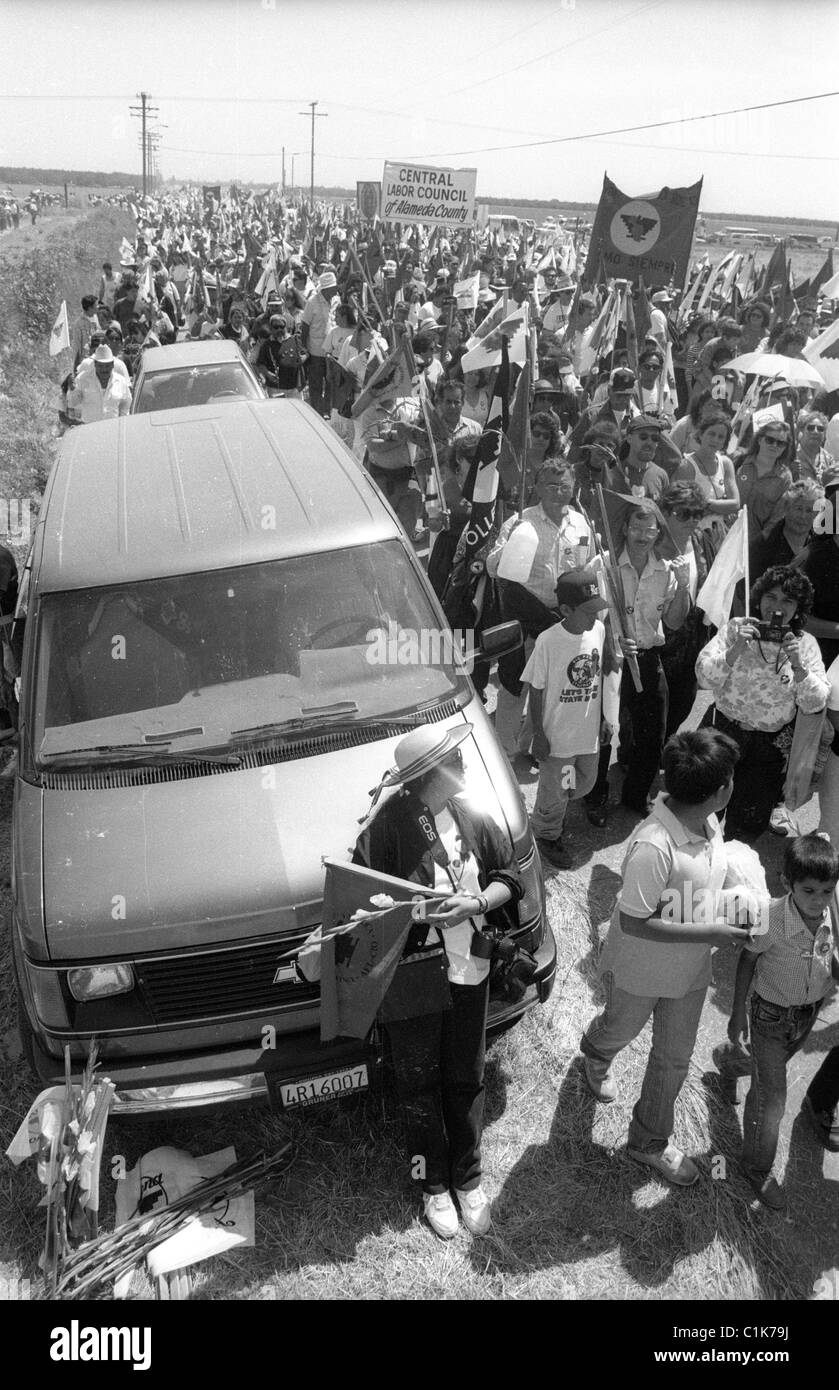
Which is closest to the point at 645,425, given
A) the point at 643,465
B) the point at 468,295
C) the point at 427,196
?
the point at 643,465

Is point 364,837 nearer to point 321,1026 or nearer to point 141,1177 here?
point 321,1026

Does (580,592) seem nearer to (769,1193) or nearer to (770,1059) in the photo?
(770,1059)

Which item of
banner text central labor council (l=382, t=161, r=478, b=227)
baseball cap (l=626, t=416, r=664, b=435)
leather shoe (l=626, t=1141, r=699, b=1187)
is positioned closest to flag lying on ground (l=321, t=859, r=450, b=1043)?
leather shoe (l=626, t=1141, r=699, b=1187)

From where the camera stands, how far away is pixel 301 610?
3877 millimetres

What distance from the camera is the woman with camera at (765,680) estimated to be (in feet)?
14.5

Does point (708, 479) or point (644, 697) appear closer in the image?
point (644, 697)

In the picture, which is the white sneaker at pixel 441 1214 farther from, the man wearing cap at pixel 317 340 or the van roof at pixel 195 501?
the man wearing cap at pixel 317 340

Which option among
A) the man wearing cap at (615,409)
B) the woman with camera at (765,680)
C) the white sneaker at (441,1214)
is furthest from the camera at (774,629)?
the man wearing cap at (615,409)

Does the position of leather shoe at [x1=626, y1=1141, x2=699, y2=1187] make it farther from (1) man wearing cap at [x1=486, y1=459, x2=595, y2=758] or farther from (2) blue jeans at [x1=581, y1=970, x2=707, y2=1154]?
(1) man wearing cap at [x1=486, y1=459, x2=595, y2=758]

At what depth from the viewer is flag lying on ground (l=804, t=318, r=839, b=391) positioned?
9.53m

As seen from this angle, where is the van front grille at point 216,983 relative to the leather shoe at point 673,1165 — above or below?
above

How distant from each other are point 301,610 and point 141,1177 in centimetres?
215

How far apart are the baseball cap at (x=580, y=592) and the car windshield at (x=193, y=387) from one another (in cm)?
562
